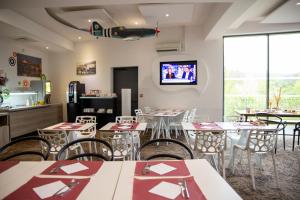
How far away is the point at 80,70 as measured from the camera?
7.29 meters

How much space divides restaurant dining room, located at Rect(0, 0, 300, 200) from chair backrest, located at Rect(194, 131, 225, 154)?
0.01 m

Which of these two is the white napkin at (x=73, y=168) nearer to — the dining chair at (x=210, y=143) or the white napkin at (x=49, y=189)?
the white napkin at (x=49, y=189)

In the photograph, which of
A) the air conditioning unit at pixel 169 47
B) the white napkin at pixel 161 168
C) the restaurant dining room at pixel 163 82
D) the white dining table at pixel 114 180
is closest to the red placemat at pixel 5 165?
the white dining table at pixel 114 180

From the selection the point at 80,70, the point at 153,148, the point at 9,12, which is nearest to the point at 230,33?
the point at 153,148

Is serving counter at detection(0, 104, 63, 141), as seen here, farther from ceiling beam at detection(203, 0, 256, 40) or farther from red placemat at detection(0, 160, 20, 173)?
ceiling beam at detection(203, 0, 256, 40)

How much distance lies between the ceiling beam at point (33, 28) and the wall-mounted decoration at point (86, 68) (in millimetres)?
700

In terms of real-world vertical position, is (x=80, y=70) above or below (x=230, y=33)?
below

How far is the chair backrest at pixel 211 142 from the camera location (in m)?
2.80

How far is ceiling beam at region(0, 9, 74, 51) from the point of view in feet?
14.1

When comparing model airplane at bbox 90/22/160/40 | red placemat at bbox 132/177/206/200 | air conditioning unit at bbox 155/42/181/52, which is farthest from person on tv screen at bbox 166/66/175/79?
red placemat at bbox 132/177/206/200

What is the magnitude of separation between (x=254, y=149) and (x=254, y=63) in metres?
3.91

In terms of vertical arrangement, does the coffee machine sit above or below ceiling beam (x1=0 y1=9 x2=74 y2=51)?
below

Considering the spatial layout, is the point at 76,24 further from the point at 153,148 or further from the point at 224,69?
the point at 224,69

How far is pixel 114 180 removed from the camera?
1.38m
